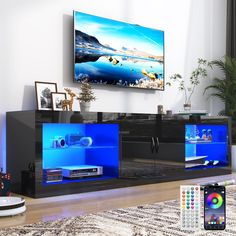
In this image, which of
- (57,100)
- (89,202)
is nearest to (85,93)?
(57,100)

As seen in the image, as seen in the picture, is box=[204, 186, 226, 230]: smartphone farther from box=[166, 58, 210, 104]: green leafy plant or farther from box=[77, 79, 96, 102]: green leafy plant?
box=[166, 58, 210, 104]: green leafy plant

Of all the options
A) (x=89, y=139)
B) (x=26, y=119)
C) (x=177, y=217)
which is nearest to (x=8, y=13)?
(x=26, y=119)

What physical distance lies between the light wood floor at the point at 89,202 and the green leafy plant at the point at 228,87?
5.49 ft

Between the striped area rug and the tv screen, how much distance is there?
1.72 m

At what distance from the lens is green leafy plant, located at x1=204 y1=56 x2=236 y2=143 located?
496cm

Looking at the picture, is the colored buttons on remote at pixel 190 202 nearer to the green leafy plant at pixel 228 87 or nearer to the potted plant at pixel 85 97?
the potted plant at pixel 85 97

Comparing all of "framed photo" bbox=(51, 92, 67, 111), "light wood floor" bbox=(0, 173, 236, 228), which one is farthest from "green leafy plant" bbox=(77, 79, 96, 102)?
"light wood floor" bbox=(0, 173, 236, 228)

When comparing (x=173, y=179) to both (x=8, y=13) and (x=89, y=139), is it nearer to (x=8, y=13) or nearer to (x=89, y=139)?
(x=89, y=139)

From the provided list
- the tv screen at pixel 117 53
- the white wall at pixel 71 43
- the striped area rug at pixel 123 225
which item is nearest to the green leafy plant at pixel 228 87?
the white wall at pixel 71 43

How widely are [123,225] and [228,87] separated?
128 inches

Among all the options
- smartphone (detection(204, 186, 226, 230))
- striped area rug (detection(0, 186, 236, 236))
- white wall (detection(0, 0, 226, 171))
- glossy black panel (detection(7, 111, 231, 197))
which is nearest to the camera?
smartphone (detection(204, 186, 226, 230))

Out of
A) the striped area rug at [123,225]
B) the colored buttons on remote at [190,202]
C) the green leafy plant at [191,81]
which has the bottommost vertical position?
the striped area rug at [123,225]

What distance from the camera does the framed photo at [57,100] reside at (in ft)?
11.8

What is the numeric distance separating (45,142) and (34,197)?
43 centimetres
